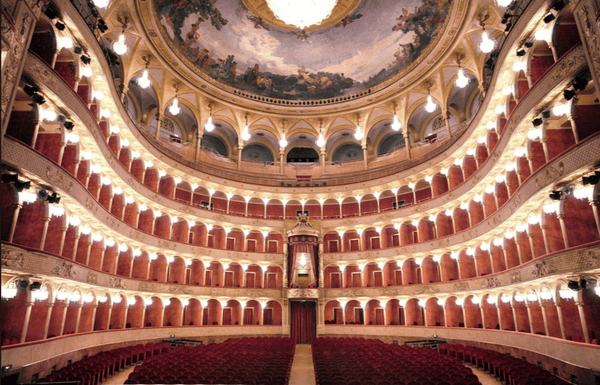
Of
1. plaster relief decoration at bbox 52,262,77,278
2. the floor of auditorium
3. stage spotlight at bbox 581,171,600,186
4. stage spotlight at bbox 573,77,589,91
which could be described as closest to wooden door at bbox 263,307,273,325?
the floor of auditorium

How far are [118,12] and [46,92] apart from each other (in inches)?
498

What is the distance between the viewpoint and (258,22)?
30641 mm

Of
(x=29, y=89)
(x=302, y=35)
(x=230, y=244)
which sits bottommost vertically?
(x=230, y=244)

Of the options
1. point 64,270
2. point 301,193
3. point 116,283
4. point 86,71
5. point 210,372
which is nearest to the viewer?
point 210,372

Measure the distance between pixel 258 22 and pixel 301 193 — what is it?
15.3 metres

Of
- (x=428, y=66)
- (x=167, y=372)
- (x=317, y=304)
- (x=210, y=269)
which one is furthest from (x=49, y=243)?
(x=428, y=66)

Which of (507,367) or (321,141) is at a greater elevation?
(321,141)

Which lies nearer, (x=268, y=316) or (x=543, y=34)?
(x=543, y=34)

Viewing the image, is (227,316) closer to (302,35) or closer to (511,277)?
(511,277)

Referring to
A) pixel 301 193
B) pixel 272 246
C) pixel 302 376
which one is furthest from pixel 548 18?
pixel 272 246

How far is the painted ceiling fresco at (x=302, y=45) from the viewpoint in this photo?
2764 centimetres

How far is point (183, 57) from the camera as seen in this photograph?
29312mm

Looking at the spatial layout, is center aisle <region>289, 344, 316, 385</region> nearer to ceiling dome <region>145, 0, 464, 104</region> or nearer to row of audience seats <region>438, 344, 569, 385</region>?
row of audience seats <region>438, 344, 569, 385</region>

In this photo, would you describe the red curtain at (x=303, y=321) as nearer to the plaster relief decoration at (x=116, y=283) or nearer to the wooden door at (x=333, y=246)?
the wooden door at (x=333, y=246)
